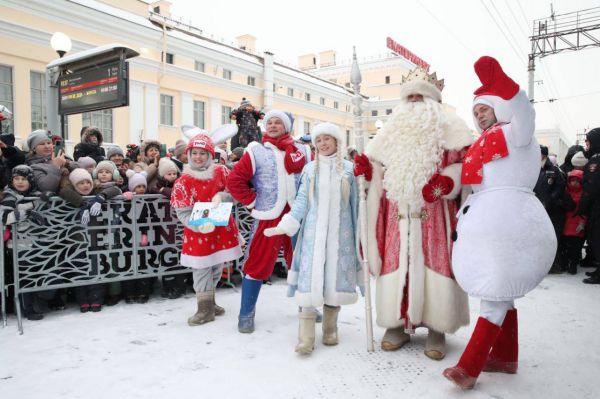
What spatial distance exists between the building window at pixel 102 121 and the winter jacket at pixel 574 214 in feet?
52.2

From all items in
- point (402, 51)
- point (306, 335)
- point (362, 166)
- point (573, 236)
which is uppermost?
point (402, 51)

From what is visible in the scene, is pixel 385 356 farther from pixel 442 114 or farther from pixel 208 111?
pixel 208 111

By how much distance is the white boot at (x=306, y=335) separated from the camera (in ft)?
10.3

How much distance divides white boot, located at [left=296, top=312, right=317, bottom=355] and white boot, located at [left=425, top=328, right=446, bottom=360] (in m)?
0.86

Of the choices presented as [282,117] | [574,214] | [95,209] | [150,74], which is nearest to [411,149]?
[282,117]

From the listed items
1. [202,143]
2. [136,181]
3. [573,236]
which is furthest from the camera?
[573,236]

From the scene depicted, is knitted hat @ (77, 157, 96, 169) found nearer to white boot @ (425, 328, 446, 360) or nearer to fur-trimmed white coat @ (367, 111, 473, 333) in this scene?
fur-trimmed white coat @ (367, 111, 473, 333)

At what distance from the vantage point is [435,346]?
121 inches

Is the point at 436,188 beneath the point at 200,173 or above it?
beneath

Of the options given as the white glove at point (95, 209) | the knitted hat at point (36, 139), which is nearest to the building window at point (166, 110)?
the knitted hat at point (36, 139)

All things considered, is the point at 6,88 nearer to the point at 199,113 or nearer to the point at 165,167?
the point at 199,113

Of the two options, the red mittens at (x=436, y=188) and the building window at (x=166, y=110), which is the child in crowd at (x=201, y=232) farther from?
the building window at (x=166, y=110)

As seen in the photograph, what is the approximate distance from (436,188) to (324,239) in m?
0.92

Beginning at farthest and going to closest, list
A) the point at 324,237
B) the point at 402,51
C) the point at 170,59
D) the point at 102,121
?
the point at 402,51
the point at 170,59
the point at 102,121
the point at 324,237
